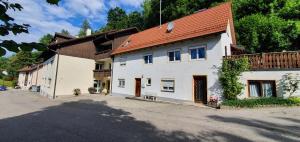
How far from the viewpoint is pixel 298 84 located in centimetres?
1123

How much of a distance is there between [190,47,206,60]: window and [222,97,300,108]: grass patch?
429cm

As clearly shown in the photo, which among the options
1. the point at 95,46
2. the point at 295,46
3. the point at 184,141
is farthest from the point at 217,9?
the point at 95,46

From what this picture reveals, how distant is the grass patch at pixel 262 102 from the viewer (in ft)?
35.8

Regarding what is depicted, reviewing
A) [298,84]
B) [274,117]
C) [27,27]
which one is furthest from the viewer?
[298,84]

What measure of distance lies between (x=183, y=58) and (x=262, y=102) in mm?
6947

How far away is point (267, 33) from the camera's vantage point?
70.8ft

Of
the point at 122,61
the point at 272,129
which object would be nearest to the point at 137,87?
the point at 122,61

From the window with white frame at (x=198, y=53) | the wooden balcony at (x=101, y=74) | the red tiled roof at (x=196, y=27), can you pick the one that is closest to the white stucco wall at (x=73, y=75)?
the wooden balcony at (x=101, y=74)

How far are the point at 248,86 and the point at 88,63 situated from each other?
72.1 ft

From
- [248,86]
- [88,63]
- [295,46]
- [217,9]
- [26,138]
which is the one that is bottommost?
[26,138]

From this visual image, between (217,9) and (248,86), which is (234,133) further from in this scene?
(217,9)

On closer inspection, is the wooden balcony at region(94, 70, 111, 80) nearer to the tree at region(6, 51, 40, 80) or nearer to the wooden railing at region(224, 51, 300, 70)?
the wooden railing at region(224, 51, 300, 70)

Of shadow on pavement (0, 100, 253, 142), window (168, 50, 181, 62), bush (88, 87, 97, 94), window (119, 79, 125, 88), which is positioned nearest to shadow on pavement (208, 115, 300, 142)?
shadow on pavement (0, 100, 253, 142)

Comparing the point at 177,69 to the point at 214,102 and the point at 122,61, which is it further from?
the point at 122,61
